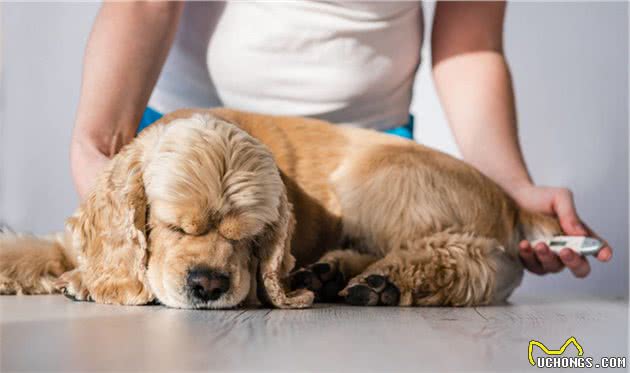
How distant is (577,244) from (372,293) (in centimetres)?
86

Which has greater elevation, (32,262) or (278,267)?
(278,267)

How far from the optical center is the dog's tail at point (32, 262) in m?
2.58

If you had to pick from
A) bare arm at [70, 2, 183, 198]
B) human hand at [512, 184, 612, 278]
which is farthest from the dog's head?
human hand at [512, 184, 612, 278]

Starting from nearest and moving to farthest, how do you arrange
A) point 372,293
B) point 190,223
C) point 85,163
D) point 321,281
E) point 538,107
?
1. point 190,223
2. point 372,293
3. point 321,281
4. point 85,163
5. point 538,107

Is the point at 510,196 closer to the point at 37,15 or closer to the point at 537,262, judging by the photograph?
the point at 537,262

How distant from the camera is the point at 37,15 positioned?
499 centimetres

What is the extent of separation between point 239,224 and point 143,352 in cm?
69

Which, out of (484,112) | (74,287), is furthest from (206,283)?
(484,112)

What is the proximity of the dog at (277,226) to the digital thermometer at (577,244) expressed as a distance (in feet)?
0.28

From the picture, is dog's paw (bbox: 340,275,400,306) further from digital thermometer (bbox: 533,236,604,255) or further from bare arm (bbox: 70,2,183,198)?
bare arm (bbox: 70,2,183,198)

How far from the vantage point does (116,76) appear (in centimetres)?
290

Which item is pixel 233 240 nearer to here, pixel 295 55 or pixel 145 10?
pixel 145 10

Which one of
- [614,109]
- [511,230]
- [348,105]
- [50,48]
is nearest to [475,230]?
[511,230]

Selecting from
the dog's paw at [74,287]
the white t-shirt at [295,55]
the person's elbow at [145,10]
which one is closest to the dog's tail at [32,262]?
the dog's paw at [74,287]
